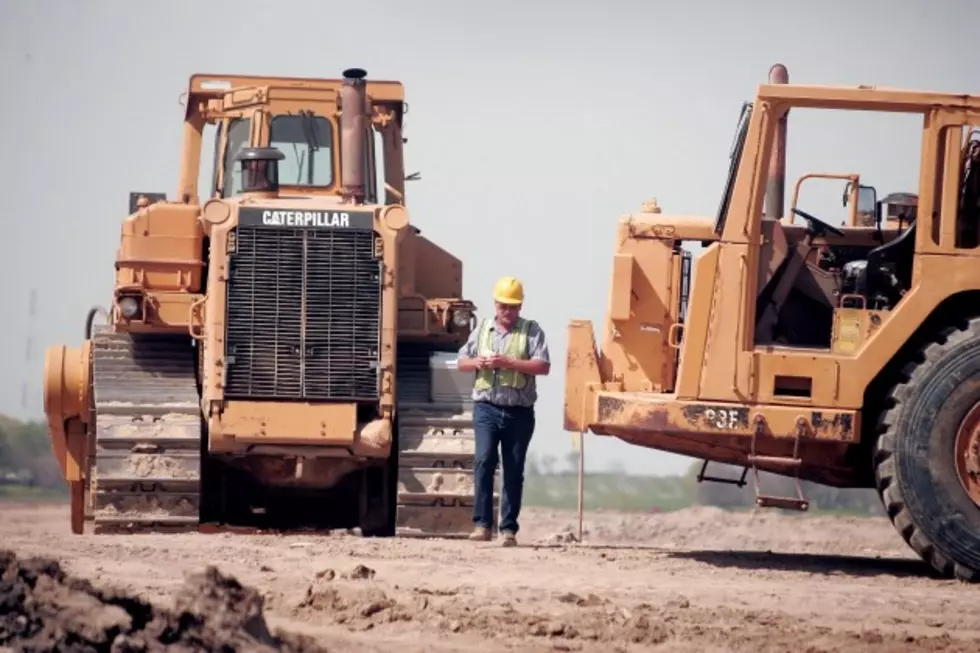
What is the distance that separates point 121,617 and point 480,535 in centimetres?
632

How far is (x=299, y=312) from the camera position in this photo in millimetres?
15727

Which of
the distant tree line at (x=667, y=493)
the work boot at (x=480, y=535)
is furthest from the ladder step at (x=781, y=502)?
the distant tree line at (x=667, y=493)

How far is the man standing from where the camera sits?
49.7ft

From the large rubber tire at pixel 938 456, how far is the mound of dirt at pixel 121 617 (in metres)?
4.48

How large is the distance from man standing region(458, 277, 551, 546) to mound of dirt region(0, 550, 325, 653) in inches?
207

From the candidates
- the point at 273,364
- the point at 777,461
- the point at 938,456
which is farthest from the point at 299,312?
the point at 938,456

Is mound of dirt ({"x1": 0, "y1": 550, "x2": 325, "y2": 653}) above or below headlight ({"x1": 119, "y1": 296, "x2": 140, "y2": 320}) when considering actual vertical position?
below

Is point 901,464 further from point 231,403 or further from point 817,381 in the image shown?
point 231,403

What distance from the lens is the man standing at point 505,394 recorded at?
1516 centimetres

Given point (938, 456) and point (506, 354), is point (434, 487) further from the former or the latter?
point (938, 456)

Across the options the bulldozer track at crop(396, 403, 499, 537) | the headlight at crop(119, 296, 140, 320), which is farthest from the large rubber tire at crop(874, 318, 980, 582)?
the headlight at crop(119, 296, 140, 320)

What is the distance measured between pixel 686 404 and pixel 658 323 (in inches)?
30.4

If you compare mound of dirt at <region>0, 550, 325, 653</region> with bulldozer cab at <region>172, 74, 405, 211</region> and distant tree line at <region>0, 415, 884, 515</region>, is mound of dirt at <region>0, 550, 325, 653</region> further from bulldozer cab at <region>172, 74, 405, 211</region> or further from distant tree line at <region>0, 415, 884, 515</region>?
distant tree line at <region>0, 415, 884, 515</region>

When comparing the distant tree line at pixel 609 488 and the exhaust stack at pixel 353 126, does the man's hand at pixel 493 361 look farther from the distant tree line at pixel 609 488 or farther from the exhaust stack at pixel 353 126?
the distant tree line at pixel 609 488
